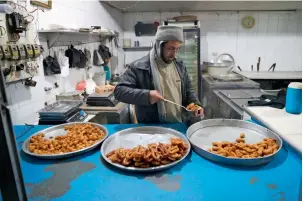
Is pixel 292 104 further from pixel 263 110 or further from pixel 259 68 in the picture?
pixel 259 68

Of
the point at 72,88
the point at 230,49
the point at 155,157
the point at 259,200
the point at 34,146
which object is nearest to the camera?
the point at 259,200

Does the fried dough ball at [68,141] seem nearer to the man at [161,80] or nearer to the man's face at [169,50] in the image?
the man at [161,80]

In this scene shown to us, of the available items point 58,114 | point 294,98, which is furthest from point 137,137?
point 294,98

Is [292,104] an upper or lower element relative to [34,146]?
upper

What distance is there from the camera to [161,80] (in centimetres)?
182

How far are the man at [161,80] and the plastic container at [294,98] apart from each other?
2.15 ft

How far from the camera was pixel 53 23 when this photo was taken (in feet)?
7.70

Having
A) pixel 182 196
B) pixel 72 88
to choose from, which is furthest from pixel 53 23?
pixel 182 196

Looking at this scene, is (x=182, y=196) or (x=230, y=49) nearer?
(x=182, y=196)

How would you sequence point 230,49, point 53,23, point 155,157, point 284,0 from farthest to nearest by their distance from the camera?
point 230,49 → point 284,0 → point 53,23 → point 155,157

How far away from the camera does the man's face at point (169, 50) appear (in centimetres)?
173

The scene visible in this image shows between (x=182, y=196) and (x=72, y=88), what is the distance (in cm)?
230

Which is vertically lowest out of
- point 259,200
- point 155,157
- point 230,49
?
point 259,200

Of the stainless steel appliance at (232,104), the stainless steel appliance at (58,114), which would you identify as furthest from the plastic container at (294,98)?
the stainless steel appliance at (58,114)
